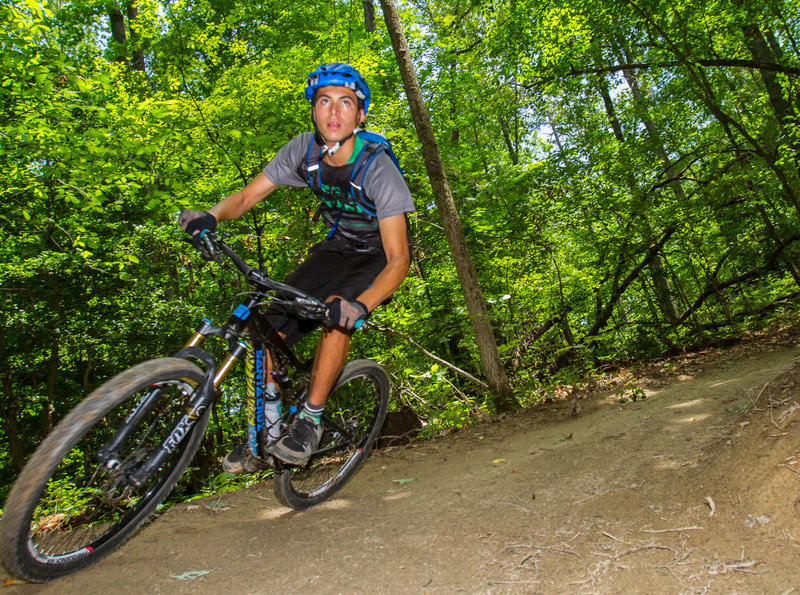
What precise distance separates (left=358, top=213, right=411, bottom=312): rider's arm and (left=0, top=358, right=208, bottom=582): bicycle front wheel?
3.53 ft

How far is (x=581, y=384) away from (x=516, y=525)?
4594 millimetres

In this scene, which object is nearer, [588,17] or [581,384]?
[581,384]

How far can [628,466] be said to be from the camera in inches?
122

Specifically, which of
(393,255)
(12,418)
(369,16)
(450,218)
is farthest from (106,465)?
(369,16)

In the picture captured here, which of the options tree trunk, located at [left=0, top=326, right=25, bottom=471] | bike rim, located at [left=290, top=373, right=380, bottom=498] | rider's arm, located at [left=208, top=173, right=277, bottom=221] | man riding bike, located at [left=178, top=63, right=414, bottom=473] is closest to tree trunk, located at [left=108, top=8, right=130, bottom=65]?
tree trunk, located at [left=0, top=326, right=25, bottom=471]

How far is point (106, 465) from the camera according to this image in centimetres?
223

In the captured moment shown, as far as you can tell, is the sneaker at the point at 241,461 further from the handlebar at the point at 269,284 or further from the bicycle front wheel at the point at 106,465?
the handlebar at the point at 269,284

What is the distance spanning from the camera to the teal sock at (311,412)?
9.94ft

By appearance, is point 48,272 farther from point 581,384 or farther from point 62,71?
point 581,384

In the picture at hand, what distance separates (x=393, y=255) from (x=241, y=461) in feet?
4.85

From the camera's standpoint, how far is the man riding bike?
9.27 ft

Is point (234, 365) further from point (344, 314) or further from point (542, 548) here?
point (542, 548)

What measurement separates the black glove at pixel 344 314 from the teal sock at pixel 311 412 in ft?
2.65

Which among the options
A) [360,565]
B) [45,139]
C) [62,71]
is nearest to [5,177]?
[45,139]
